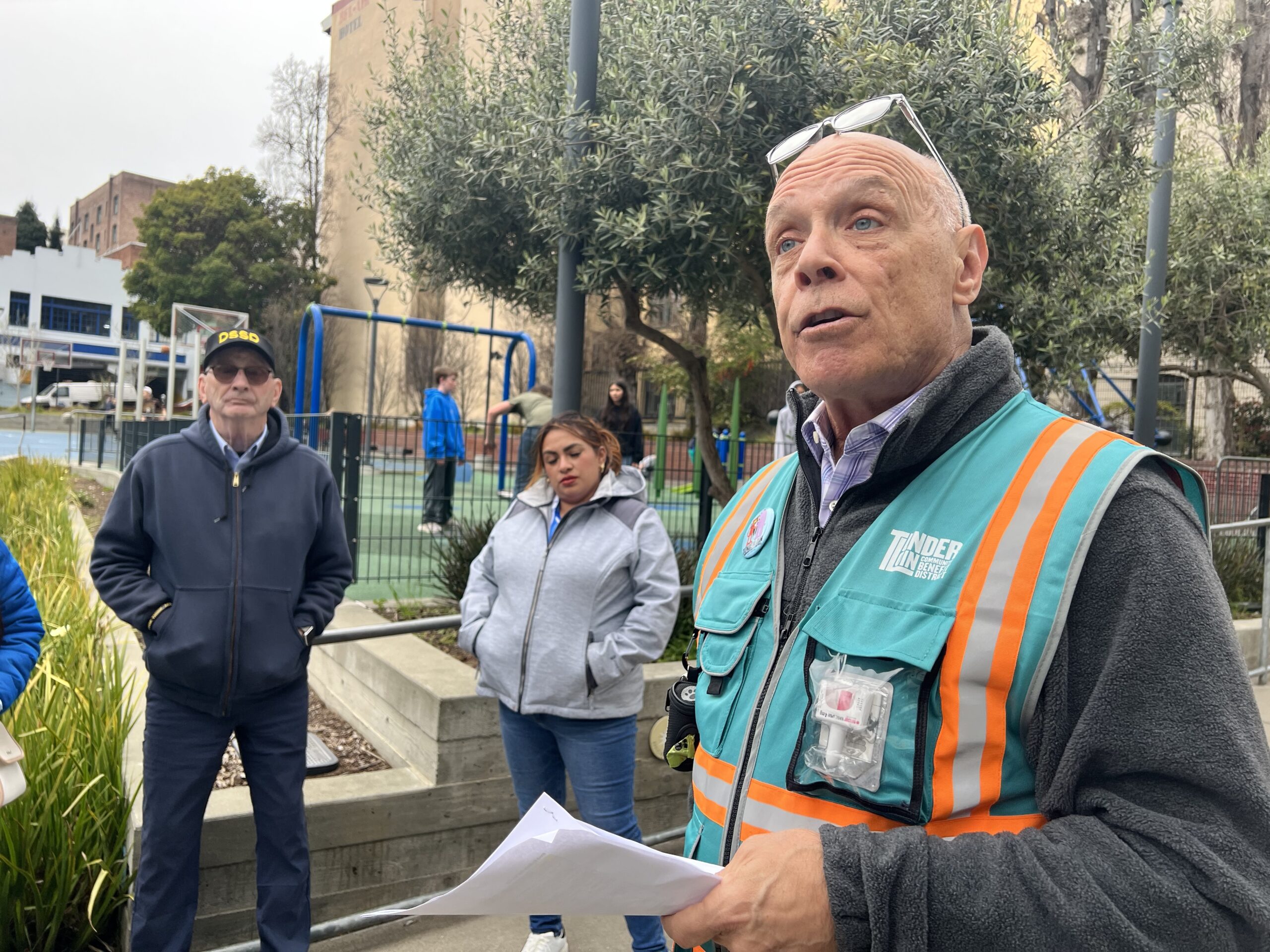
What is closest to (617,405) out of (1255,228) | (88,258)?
(1255,228)

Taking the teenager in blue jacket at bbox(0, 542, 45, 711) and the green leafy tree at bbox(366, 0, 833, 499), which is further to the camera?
the green leafy tree at bbox(366, 0, 833, 499)

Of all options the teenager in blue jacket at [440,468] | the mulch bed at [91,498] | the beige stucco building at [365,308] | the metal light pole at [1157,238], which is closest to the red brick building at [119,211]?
the beige stucco building at [365,308]

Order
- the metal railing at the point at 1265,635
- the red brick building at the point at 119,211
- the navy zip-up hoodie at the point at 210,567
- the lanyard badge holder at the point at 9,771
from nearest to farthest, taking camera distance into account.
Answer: the lanyard badge holder at the point at 9,771
the navy zip-up hoodie at the point at 210,567
the metal railing at the point at 1265,635
the red brick building at the point at 119,211

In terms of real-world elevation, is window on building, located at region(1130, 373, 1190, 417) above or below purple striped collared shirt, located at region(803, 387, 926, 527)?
above

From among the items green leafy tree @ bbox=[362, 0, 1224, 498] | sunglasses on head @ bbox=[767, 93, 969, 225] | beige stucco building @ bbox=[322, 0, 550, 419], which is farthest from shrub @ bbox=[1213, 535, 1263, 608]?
beige stucco building @ bbox=[322, 0, 550, 419]

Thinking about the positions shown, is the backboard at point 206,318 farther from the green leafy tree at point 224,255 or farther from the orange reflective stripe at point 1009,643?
the orange reflective stripe at point 1009,643

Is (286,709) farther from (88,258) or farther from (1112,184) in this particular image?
(88,258)

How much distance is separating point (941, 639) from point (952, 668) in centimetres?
4

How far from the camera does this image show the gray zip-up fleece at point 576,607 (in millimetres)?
3521

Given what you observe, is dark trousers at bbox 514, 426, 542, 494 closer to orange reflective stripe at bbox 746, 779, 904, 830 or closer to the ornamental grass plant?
the ornamental grass plant

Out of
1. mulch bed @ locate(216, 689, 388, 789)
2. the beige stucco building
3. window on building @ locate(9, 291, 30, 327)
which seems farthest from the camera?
window on building @ locate(9, 291, 30, 327)

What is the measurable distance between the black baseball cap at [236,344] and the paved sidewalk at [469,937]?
7.52ft

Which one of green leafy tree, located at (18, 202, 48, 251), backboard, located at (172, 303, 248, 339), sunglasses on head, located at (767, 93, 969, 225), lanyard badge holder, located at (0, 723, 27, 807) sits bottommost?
lanyard badge holder, located at (0, 723, 27, 807)

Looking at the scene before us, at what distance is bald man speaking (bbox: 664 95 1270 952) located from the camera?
1071 millimetres
